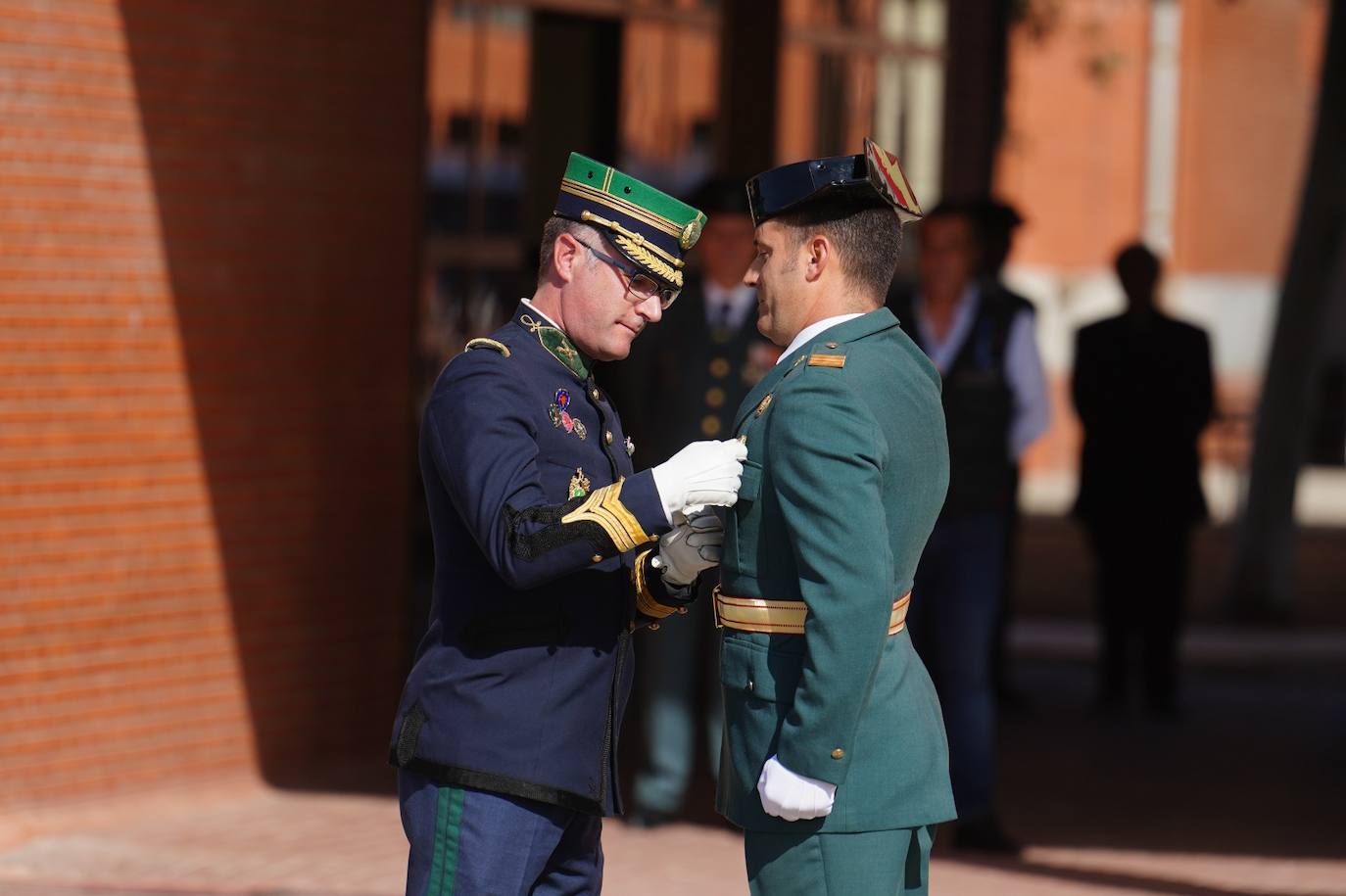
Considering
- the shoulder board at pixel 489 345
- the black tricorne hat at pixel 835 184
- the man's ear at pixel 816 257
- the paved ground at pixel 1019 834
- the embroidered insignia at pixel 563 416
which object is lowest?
the paved ground at pixel 1019 834

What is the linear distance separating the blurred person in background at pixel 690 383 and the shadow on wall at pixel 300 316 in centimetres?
109

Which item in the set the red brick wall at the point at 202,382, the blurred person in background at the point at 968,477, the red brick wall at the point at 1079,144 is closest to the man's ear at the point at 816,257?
the blurred person in background at the point at 968,477

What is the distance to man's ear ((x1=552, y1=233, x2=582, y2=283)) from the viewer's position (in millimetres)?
3426

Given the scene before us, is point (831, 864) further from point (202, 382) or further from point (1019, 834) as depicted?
point (202, 382)

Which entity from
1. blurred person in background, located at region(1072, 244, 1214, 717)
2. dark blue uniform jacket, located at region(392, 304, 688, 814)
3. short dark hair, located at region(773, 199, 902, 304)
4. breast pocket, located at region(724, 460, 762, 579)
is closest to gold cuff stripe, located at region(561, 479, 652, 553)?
dark blue uniform jacket, located at region(392, 304, 688, 814)

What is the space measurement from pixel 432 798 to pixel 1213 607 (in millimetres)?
10531

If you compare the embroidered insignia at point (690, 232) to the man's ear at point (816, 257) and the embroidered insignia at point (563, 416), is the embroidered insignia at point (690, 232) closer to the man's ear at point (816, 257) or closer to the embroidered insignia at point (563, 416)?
the man's ear at point (816, 257)

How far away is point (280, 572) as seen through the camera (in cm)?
675

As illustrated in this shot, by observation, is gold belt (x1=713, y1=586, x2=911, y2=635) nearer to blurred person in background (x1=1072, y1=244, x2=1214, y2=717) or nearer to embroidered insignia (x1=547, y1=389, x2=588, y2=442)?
embroidered insignia (x1=547, y1=389, x2=588, y2=442)

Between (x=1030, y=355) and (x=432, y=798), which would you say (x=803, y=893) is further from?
(x=1030, y=355)

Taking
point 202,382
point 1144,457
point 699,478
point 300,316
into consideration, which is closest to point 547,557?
point 699,478

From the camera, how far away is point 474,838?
3.28 meters

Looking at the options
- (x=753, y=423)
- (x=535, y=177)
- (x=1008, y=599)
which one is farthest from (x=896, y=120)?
(x=753, y=423)

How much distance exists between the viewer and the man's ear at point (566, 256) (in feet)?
11.2
